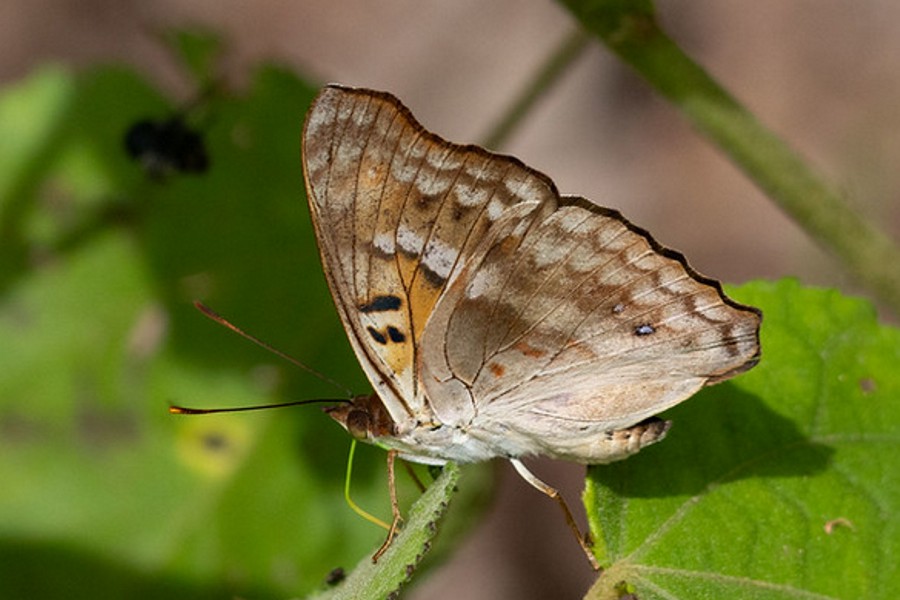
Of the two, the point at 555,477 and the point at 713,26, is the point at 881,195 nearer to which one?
the point at 713,26

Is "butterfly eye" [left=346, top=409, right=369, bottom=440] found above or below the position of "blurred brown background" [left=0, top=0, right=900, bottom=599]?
below

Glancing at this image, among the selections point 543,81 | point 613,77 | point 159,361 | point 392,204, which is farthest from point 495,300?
point 613,77

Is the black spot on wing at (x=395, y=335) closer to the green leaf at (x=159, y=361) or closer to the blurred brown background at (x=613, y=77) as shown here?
the green leaf at (x=159, y=361)

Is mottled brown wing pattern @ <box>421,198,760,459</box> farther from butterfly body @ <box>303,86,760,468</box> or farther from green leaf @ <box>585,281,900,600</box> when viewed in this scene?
green leaf @ <box>585,281,900,600</box>

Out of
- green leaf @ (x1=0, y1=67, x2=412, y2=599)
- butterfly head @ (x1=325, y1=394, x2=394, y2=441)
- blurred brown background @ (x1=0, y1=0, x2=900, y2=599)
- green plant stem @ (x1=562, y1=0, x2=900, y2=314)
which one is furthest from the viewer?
blurred brown background @ (x1=0, y1=0, x2=900, y2=599)

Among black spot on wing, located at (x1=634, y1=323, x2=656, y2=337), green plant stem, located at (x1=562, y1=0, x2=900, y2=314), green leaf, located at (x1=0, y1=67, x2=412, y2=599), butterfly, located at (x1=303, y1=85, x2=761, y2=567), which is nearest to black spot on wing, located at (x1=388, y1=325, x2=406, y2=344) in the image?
butterfly, located at (x1=303, y1=85, x2=761, y2=567)
